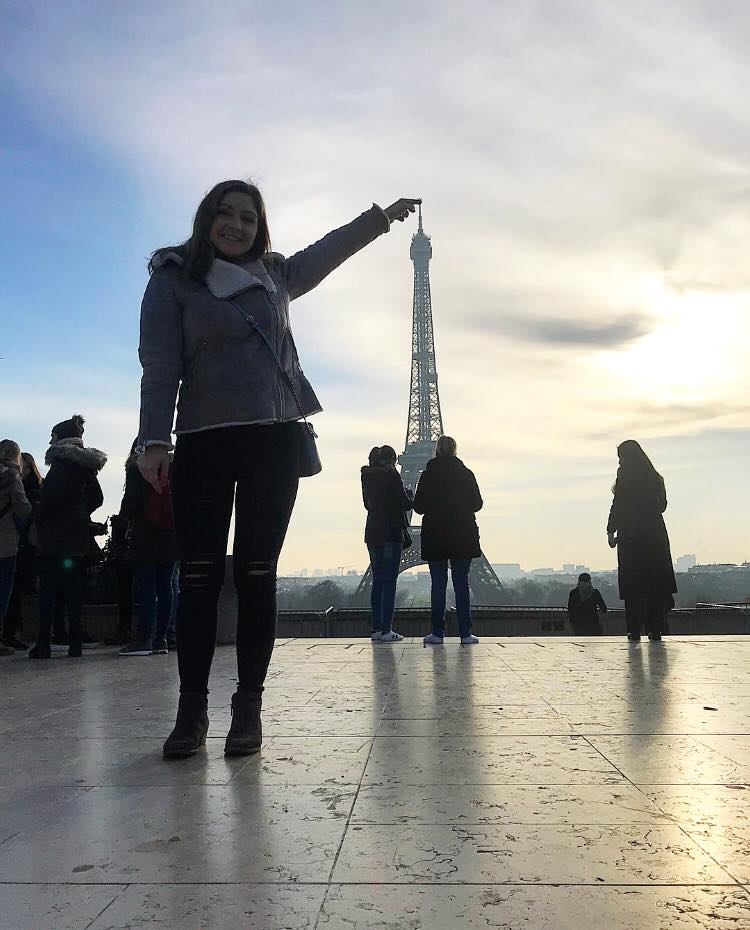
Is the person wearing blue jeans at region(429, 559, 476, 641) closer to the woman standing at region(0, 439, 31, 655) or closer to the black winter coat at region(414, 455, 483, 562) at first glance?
the black winter coat at region(414, 455, 483, 562)

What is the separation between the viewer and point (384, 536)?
8.46 m

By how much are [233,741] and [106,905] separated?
127cm

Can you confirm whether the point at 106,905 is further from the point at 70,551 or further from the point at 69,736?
the point at 70,551

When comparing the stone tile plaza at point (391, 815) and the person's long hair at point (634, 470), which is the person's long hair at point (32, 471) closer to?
the stone tile plaza at point (391, 815)

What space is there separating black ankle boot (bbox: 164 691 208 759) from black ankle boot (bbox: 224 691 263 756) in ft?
0.31

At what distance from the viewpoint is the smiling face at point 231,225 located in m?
3.14

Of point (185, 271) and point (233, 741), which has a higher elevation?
point (185, 271)

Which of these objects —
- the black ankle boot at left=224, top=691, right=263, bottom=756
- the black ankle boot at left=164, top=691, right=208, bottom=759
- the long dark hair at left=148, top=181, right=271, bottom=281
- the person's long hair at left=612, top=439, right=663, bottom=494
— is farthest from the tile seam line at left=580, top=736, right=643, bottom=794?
the person's long hair at left=612, top=439, right=663, bottom=494

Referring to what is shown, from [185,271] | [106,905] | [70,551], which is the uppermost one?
[185,271]

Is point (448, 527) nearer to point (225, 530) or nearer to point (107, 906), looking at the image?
point (225, 530)

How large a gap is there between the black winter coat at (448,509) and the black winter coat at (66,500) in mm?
2740

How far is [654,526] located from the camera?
7754 mm

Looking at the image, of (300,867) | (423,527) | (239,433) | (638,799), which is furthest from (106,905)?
(423,527)

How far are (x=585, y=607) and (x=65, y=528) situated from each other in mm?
7136
